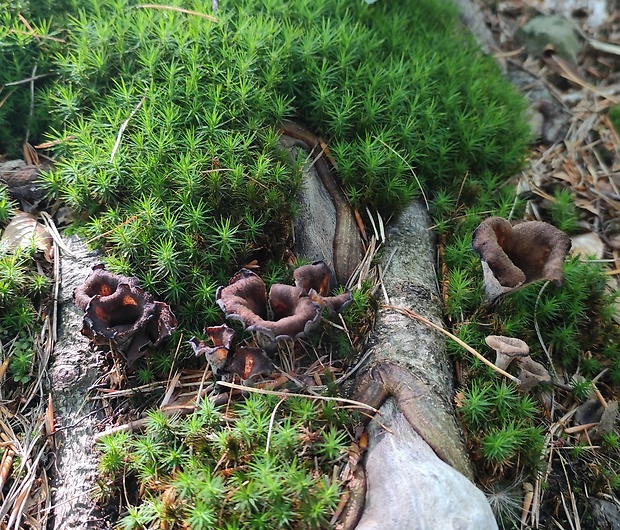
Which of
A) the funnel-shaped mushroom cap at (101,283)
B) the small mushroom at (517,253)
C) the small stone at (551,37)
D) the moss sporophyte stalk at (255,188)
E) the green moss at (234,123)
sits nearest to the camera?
the moss sporophyte stalk at (255,188)

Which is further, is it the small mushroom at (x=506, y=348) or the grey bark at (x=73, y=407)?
the small mushroom at (x=506, y=348)

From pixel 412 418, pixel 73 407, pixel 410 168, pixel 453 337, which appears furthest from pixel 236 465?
pixel 410 168

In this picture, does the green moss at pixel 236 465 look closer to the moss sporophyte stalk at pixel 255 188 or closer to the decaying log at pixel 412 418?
the moss sporophyte stalk at pixel 255 188

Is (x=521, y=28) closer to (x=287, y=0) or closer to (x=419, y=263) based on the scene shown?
(x=287, y=0)

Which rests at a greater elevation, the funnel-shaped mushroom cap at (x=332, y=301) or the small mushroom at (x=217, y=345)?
the funnel-shaped mushroom cap at (x=332, y=301)

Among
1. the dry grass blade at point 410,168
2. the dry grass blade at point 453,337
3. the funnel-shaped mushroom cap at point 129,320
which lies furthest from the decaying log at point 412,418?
the funnel-shaped mushroom cap at point 129,320

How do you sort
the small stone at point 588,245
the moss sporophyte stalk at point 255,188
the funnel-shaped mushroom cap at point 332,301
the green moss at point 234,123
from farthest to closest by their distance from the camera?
1. the small stone at point 588,245
2. the green moss at point 234,123
3. the funnel-shaped mushroom cap at point 332,301
4. the moss sporophyte stalk at point 255,188

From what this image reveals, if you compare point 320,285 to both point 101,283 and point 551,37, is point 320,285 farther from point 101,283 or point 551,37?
point 551,37

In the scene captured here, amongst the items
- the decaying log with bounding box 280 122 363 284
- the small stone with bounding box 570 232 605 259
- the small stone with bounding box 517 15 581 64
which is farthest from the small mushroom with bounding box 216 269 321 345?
the small stone with bounding box 517 15 581 64
